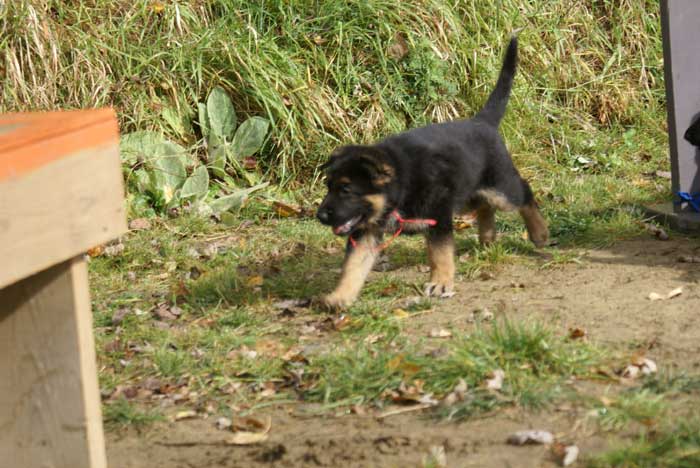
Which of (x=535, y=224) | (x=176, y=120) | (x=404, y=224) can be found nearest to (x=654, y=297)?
(x=535, y=224)

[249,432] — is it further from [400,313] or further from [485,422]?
[400,313]

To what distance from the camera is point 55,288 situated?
2.89m

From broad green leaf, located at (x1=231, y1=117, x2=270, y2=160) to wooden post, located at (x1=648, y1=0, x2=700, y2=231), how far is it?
118 inches

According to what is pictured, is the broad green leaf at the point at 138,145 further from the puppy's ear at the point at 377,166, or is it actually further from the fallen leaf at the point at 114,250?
the puppy's ear at the point at 377,166

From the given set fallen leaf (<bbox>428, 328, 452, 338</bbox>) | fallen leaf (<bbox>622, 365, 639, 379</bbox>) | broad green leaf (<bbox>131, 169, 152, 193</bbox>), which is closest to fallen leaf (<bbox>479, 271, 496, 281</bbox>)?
fallen leaf (<bbox>428, 328, 452, 338</bbox>)

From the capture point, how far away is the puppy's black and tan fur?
4.90m

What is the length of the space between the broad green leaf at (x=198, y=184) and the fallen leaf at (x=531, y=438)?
4290mm

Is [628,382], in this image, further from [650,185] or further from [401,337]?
[650,185]

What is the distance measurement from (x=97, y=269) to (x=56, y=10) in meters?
2.96

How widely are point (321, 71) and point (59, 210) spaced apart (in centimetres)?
545

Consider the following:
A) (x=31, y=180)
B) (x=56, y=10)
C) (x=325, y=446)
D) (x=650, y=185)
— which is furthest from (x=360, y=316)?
(x=56, y=10)

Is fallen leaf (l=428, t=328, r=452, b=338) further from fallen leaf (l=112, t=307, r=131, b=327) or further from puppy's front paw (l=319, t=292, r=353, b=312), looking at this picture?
fallen leaf (l=112, t=307, r=131, b=327)

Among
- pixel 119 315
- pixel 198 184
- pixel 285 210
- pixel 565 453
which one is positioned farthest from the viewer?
pixel 198 184

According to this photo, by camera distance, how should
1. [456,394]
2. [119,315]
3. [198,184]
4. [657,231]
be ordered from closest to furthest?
[456,394] < [119,315] < [657,231] < [198,184]
